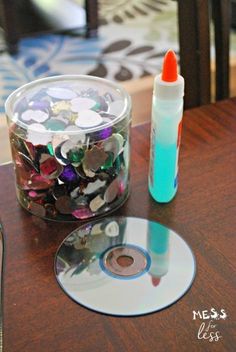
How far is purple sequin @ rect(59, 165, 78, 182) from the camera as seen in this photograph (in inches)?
25.3

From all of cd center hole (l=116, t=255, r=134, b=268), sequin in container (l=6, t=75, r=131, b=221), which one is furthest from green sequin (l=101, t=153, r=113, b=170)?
cd center hole (l=116, t=255, r=134, b=268)

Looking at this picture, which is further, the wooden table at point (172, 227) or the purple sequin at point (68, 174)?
the purple sequin at point (68, 174)

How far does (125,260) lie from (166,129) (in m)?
0.17

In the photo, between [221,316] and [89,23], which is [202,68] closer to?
[221,316]

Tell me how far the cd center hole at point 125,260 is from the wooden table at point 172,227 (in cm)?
8

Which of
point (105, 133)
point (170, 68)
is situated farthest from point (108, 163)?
point (170, 68)

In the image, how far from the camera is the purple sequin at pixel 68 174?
0.64 metres

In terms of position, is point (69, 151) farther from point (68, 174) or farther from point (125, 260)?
point (125, 260)

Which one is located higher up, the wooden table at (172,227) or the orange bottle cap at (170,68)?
the orange bottle cap at (170,68)


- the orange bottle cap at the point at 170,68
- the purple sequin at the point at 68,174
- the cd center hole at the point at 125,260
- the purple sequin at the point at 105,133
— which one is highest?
the orange bottle cap at the point at 170,68

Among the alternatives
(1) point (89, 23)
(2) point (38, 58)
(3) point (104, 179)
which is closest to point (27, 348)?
(3) point (104, 179)

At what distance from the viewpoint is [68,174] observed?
646 mm

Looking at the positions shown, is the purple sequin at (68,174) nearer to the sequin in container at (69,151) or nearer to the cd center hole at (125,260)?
the sequin in container at (69,151)

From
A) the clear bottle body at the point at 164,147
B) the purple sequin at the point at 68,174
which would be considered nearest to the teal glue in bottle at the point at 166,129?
the clear bottle body at the point at 164,147
